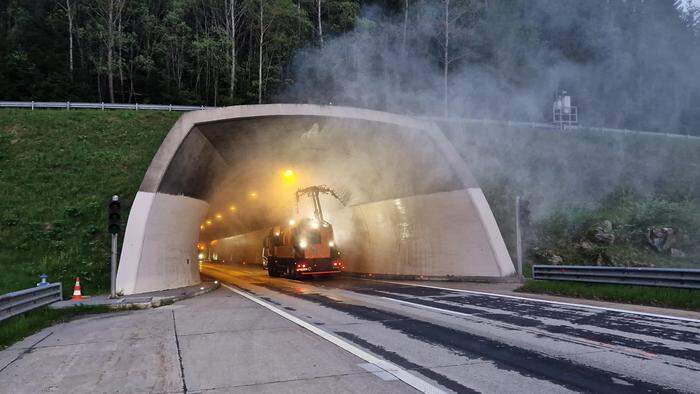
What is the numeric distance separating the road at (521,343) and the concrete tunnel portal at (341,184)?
16.6 ft

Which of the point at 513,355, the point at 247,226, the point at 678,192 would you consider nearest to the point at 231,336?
the point at 513,355

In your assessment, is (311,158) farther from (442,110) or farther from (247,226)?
(247,226)

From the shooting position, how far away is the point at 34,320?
9.06 metres

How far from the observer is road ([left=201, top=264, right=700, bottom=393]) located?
4629mm

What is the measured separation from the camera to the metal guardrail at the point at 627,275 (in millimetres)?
9523

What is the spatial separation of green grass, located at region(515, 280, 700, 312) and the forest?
12006 millimetres

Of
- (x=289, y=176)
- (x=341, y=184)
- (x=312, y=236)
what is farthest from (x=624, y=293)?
(x=289, y=176)

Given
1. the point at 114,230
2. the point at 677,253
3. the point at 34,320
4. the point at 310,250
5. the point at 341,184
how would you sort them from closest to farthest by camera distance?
1. the point at 34,320
2. the point at 114,230
3. the point at 677,253
4. the point at 310,250
5. the point at 341,184

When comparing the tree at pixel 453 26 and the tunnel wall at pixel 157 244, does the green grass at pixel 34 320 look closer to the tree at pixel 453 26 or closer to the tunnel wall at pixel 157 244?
the tunnel wall at pixel 157 244

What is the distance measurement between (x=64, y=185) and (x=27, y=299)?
773cm

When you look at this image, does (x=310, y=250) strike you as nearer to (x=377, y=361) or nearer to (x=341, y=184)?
(x=341, y=184)

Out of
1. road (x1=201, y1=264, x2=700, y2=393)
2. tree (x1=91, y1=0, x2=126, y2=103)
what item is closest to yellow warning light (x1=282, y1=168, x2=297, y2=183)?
road (x1=201, y1=264, x2=700, y2=393)

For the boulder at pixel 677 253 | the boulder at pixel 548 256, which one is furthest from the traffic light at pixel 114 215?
the boulder at pixel 677 253

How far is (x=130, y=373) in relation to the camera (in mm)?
5410
